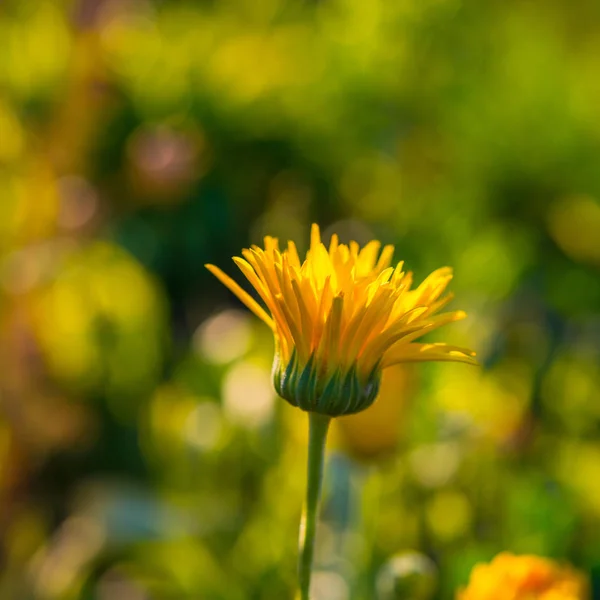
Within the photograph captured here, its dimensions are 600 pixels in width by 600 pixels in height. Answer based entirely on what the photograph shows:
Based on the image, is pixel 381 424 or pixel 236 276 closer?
pixel 381 424

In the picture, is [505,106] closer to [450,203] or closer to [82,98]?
[450,203]

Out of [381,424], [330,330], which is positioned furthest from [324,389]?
[381,424]

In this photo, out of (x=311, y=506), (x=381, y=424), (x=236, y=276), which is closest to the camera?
(x=311, y=506)

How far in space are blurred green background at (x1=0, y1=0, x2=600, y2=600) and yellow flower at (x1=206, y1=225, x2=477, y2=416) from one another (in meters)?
0.17

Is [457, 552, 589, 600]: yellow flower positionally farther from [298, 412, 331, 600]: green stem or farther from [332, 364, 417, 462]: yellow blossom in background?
[332, 364, 417, 462]: yellow blossom in background

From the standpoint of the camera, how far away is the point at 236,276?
1338 mm

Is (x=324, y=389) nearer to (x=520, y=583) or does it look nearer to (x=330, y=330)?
(x=330, y=330)

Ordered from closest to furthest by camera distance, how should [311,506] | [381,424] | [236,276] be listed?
[311,506] < [381,424] < [236,276]

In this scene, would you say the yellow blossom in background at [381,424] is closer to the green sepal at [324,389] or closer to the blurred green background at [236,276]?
the blurred green background at [236,276]

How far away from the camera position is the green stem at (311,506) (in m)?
0.32

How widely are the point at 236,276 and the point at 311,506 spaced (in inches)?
40.6

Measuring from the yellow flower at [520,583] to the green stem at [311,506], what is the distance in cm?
9

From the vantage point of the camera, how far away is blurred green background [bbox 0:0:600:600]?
0.69 m

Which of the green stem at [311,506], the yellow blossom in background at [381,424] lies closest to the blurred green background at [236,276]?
the yellow blossom in background at [381,424]
